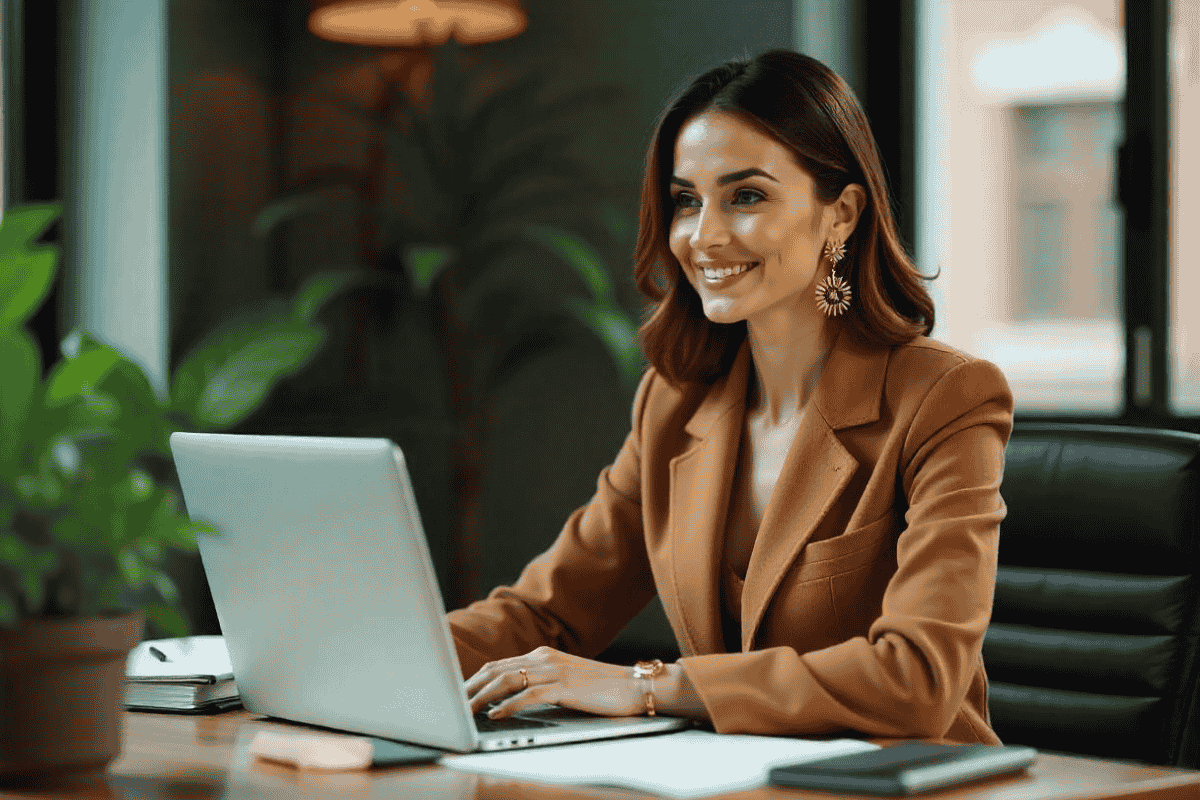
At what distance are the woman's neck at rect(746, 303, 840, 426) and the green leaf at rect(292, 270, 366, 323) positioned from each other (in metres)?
1.44

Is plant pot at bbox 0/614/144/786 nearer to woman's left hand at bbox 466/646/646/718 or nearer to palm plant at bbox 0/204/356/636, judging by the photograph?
palm plant at bbox 0/204/356/636

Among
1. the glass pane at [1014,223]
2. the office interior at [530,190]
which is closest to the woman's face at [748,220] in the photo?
the glass pane at [1014,223]

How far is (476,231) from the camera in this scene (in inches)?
142

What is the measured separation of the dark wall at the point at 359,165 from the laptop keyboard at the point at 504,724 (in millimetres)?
1995

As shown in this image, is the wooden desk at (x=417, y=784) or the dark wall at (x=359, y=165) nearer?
the wooden desk at (x=417, y=784)

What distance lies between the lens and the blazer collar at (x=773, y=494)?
5.84 ft

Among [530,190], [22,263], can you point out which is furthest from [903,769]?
[530,190]

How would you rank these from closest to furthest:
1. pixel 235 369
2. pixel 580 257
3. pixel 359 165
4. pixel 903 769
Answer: pixel 235 369, pixel 903 769, pixel 580 257, pixel 359 165

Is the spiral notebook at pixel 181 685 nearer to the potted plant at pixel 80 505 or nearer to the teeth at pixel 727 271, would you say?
the potted plant at pixel 80 505

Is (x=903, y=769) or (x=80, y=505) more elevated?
(x=80, y=505)

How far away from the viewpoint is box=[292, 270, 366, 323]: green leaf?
10.8 feet

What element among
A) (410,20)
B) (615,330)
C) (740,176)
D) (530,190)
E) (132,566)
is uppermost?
(410,20)

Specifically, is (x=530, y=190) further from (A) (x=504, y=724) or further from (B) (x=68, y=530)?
(B) (x=68, y=530)

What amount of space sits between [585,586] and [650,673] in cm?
49
